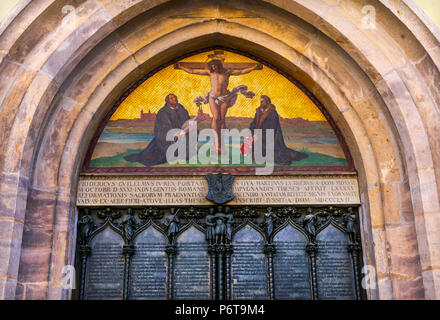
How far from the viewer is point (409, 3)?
8078 mm

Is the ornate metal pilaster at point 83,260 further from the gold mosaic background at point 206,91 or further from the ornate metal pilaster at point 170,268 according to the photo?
the gold mosaic background at point 206,91

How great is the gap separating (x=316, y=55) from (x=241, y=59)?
1329 mm

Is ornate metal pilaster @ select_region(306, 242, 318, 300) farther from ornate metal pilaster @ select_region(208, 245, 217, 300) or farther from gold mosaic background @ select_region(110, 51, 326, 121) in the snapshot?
gold mosaic background @ select_region(110, 51, 326, 121)

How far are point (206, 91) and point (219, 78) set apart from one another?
31 centimetres

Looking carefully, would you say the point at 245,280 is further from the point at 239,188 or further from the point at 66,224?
the point at 66,224

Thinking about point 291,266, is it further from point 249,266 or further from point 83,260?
point 83,260

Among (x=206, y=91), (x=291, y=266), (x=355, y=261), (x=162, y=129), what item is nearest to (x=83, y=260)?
(x=162, y=129)

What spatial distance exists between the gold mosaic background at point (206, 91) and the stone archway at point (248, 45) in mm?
271

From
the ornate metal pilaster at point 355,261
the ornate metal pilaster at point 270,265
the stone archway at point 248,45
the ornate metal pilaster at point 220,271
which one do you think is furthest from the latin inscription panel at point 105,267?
the ornate metal pilaster at point 355,261

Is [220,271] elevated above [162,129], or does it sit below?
below

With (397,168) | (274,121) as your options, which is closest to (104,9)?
(274,121)

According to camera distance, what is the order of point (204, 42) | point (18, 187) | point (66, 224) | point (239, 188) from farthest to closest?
1. point (204, 42)
2. point (239, 188)
3. point (66, 224)
4. point (18, 187)

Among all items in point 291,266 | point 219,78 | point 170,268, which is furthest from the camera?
point 219,78

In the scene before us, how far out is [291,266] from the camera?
8.70 metres
